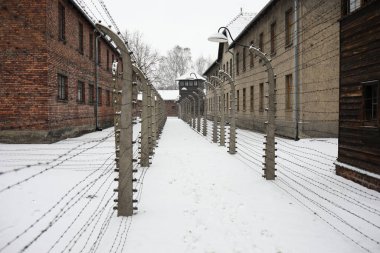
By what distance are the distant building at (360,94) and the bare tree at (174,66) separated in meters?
88.1

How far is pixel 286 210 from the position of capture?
5418 mm

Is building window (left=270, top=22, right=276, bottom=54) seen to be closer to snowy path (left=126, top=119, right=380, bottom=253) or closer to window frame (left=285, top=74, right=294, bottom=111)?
window frame (left=285, top=74, right=294, bottom=111)

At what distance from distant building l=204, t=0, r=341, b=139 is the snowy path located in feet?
20.8

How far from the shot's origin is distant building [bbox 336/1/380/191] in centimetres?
668

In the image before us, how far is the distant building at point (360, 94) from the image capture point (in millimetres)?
6676

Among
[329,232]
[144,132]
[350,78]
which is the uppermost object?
[350,78]

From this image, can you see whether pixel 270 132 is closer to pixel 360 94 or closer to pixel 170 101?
pixel 360 94

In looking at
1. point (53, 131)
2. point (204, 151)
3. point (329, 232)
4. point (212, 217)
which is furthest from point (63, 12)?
point (329, 232)

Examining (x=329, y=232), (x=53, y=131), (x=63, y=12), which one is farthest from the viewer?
(x=63, y=12)

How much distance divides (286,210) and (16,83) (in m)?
12.0

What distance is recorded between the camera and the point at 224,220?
4.90 m

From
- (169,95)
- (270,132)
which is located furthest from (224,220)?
(169,95)

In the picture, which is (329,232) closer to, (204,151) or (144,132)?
(144,132)

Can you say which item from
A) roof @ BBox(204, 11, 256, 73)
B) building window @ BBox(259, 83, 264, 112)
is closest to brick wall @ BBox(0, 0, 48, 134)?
building window @ BBox(259, 83, 264, 112)
